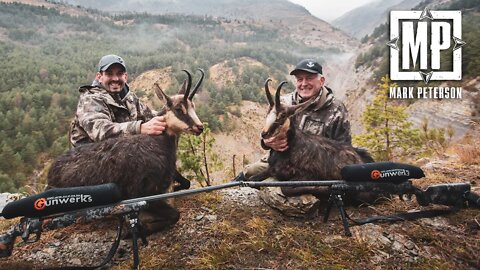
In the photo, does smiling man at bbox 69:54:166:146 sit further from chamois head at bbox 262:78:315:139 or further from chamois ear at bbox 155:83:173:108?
chamois head at bbox 262:78:315:139

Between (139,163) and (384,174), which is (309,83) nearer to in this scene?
(384,174)

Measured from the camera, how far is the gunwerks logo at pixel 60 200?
290cm

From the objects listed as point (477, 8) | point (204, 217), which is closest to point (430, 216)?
point (204, 217)

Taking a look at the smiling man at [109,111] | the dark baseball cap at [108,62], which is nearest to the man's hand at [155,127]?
the smiling man at [109,111]

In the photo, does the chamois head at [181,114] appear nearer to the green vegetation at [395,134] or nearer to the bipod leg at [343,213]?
the bipod leg at [343,213]

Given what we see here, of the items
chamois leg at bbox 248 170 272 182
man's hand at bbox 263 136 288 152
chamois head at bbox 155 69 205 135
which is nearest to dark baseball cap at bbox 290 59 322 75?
man's hand at bbox 263 136 288 152

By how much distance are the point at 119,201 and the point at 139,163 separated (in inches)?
33.1

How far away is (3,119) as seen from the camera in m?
39.1

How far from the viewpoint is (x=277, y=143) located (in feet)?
15.3

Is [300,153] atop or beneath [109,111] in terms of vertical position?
beneath

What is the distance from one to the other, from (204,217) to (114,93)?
89.9 inches

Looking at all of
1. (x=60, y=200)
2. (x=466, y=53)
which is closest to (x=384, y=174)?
(x=60, y=200)

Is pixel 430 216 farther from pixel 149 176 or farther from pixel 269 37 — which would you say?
pixel 269 37

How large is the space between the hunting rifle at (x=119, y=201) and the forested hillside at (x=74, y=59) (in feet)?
87.3
